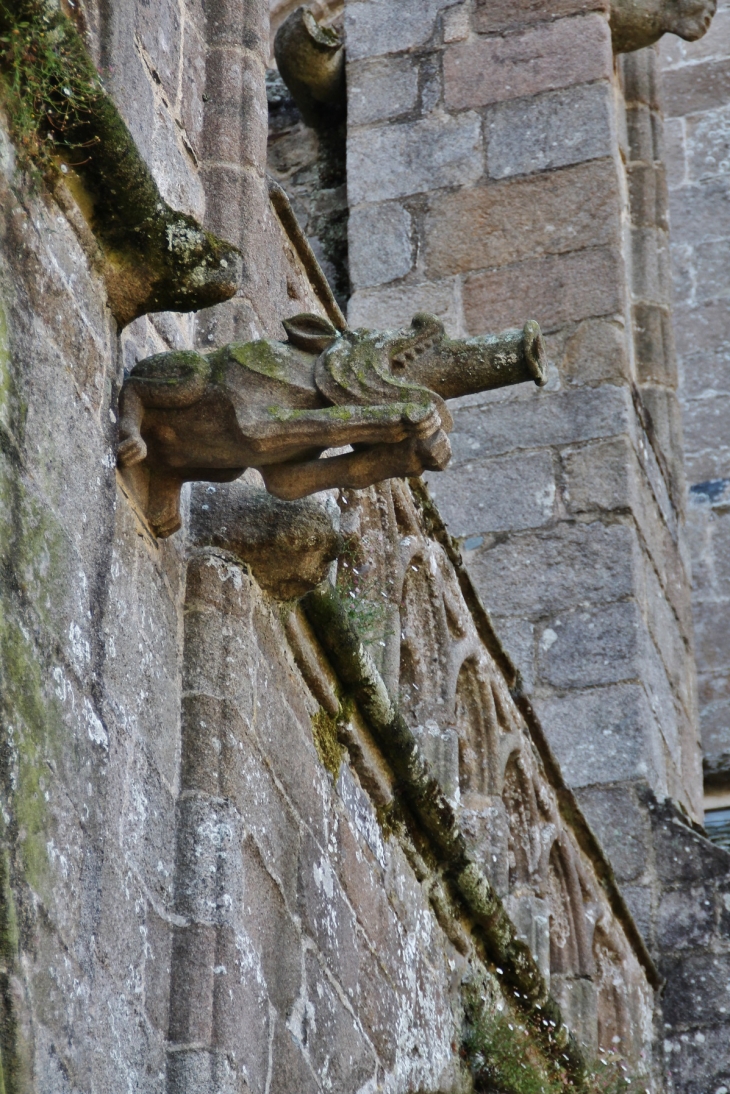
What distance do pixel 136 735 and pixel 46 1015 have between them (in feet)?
1.79

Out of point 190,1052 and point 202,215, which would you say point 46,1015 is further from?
point 202,215

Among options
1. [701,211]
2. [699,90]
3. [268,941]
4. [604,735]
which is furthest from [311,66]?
[268,941]

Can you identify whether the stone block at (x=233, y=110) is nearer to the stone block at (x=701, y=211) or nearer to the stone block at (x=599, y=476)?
the stone block at (x=599, y=476)

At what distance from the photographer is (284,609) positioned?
10.6 feet

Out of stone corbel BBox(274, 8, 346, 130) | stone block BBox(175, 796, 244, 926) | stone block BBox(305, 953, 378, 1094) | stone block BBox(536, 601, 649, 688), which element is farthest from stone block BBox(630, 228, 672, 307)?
stone block BBox(175, 796, 244, 926)

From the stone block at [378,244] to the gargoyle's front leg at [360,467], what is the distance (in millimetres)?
4098

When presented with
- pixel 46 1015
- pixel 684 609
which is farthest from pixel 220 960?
pixel 684 609

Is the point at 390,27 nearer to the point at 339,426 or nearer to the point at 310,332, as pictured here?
the point at 310,332

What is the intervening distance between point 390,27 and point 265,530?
4.70 m

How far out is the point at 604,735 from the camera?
19.6ft

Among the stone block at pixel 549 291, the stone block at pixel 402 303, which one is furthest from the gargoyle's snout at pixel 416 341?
the stone block at pixel 402 303

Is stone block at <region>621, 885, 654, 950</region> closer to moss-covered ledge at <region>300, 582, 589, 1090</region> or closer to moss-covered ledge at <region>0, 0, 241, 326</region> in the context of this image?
moss-covered ledge at <region>300, 582, 589, 1090</region>

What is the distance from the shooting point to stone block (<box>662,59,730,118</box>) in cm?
968

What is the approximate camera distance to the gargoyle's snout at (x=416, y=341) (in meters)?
2.88
